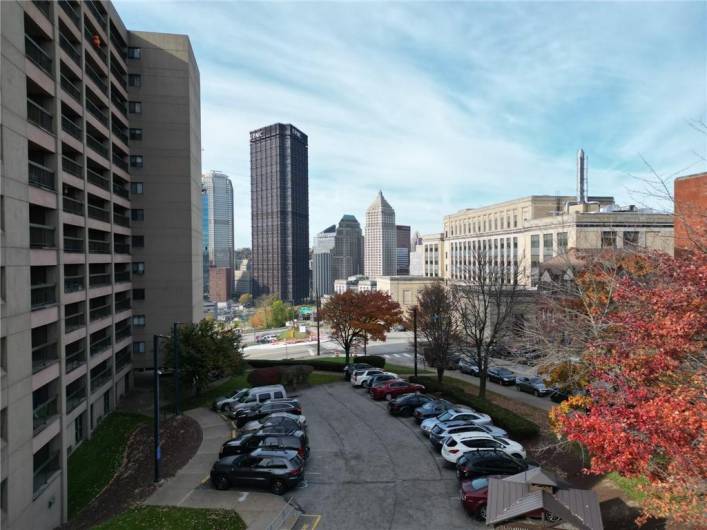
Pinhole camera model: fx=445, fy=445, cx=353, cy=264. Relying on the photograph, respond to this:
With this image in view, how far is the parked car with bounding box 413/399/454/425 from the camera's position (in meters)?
26.8

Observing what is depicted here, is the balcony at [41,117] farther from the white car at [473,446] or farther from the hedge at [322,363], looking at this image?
the hedge at [322,363]

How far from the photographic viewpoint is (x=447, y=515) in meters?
16.5

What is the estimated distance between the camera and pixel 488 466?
18.2 metres

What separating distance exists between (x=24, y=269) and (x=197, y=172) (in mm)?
29256

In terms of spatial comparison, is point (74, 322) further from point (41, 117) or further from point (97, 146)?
point (97, 146)

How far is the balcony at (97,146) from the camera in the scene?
31.5 m

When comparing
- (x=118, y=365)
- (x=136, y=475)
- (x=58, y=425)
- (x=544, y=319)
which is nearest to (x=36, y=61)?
(x=58, y=425)

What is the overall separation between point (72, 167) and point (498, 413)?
30048 millimetres

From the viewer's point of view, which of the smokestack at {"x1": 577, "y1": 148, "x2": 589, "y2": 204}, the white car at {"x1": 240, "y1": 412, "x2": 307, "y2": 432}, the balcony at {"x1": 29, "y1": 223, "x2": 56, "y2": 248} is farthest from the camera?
the smokestack at {"x1": 577, "y1": 148, "x2": 589, "y2": 204}

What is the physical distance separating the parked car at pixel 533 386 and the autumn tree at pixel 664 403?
24275 mm

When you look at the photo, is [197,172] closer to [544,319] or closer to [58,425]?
[58,425]

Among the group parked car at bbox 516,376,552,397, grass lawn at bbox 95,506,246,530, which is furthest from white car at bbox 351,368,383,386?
grass lawn at bbox 95,506,246,530

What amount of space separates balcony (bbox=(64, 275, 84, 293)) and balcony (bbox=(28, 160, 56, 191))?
6.22 m

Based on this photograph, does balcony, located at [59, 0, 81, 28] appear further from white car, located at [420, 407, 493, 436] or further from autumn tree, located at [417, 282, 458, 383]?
autumn tree, located at [417, 282, 458, 383]
